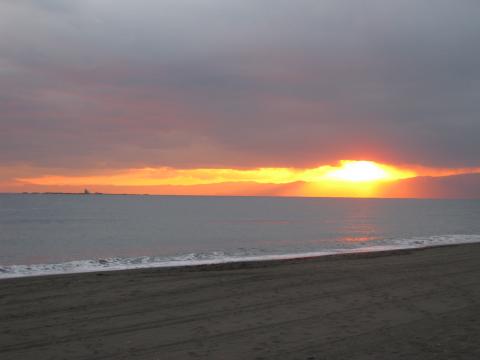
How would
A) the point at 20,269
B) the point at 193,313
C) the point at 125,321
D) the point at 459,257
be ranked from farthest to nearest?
the point at 459,257
the point at 20,269
the point at 193,313
the point at 125,321

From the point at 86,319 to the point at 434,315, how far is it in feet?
24.6

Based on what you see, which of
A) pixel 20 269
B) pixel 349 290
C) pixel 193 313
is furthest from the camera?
pixel 20 269

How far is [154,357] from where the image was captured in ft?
23.7

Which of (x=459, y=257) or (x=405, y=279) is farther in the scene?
(x=459, y=257)

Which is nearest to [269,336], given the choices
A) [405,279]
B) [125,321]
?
[125,321]

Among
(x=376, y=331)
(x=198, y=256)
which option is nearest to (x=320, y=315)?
(x=376, y=331)

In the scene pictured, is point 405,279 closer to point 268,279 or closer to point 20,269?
point 268,279

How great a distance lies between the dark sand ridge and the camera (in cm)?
766

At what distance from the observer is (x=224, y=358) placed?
720 centimetres

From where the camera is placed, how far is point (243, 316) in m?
9.88

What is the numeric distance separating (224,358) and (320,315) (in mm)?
3395

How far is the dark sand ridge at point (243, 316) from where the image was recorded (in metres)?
7.66

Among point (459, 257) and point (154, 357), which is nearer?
point (154, 357)

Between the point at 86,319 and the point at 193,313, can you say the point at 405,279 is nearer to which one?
the point at 193,313
